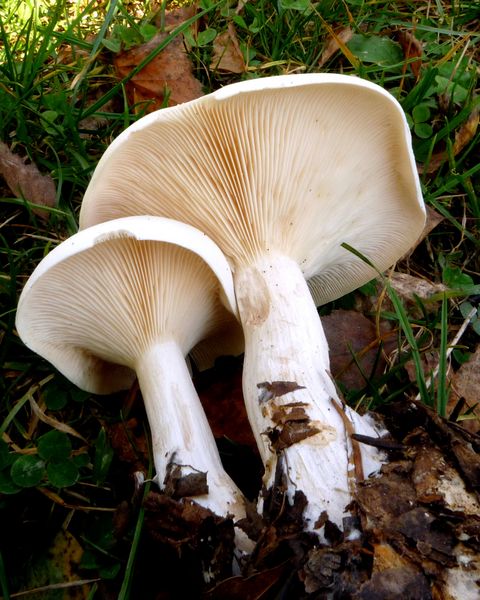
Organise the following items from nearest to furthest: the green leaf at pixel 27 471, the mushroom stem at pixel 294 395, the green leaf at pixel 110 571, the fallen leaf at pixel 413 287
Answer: the mushroom stem at pixel 294 395
the green leaf at pixel 110 571
the green leaf at pixel 27 471
the fallen leaf at pixel 413 287

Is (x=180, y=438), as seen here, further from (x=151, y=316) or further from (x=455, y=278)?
(x=455, y=278)

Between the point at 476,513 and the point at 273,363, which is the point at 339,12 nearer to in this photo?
the point at 273,363

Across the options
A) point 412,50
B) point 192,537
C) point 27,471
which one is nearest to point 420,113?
point 412,50

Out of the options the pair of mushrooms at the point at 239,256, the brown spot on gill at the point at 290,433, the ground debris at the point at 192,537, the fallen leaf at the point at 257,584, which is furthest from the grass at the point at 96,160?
the brown spot on gill at the point at 290,433

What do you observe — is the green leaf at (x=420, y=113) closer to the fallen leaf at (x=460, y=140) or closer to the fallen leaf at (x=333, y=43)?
the fallen leaf at (x=460, y=140)

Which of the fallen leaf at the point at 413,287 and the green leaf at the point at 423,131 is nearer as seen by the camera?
the fallen leaf at the point at 413,287

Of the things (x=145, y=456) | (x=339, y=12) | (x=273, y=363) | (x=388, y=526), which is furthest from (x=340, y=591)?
(x=339, y=12)
